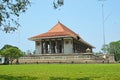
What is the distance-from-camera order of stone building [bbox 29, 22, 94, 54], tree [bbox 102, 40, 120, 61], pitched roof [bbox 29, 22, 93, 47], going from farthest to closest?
1. tree [bbox 102, 40, 120, 61]
2. stone building [bbox 29, 22, 94, 54]
3. pitched roof [bbox 29, 22, 93, 47]

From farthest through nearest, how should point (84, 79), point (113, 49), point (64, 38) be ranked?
point (113, 49) < point (64, 38) < point (84, 79)

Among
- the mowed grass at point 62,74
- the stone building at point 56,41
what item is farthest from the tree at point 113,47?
the mowed grass at point 62,74

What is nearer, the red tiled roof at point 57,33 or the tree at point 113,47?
the red tiled roof at point 57,33

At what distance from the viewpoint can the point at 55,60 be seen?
198 feet

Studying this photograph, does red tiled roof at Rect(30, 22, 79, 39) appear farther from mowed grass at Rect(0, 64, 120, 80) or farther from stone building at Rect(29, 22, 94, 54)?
mowed grass at Rect(0, 64, 120, 80)

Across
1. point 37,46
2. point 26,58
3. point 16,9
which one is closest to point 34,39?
point 37,46

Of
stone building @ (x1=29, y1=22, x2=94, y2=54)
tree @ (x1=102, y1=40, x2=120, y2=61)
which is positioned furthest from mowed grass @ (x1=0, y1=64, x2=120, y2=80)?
tree @ (x1=102, y1=40, x2=120, y2=61)

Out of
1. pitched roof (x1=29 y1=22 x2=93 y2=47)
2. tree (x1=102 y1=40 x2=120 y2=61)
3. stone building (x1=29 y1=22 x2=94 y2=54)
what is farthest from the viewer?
tree (x1=102 y1=40 x2=120 y2=61)

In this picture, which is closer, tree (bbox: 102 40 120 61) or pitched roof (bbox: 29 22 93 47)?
pitched roof (bbox: 29 22 93 47)

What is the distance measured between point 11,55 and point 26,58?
8924 mm

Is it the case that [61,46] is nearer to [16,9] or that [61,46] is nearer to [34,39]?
[34,39]

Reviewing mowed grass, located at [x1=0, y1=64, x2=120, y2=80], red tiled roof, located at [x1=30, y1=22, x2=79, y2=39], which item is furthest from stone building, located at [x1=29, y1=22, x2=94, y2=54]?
mowed grass, located at [x1=0, y1=64, x2=120, y2=80]

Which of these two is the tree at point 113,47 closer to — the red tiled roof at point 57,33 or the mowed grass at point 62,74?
the red tiled roof at point 57,33

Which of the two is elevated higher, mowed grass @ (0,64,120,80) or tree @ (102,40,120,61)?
tree @ (102,40,120,61)
